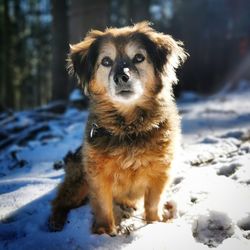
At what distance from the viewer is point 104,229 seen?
12.2 feet

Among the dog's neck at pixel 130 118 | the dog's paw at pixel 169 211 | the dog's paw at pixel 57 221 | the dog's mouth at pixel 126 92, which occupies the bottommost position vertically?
the dog's paw at pixel 169 211

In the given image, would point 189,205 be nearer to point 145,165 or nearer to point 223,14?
point 145,165

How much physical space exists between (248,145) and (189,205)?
6.42 feet

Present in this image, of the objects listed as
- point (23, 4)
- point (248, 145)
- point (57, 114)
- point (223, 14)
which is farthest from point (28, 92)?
point (248, 145)

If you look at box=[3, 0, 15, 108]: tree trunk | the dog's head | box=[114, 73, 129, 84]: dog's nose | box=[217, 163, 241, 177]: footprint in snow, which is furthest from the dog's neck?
box=[3, 0, 15, 108]: tree trunk

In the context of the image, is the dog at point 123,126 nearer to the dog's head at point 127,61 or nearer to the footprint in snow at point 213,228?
the dog's head at point 127,61

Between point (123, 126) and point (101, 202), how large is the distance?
791mm

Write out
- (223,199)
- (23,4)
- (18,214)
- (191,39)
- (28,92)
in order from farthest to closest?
1. (28,92)
2. (23,4)
3. (191,39)
4. (18,214)
5. (223,199)

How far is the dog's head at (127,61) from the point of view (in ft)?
14.1

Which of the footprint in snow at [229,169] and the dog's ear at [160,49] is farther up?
the dog's ear at [160,49]

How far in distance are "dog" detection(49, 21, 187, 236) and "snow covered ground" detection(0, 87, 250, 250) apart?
0.22m

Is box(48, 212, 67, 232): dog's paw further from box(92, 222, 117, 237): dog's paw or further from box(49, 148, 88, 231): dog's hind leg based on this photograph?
box(92, 222, 117, 237): dog's paw

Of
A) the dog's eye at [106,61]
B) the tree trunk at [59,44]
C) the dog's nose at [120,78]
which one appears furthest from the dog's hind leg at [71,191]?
the tree trunk at [59,44]

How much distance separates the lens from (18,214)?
402cm
